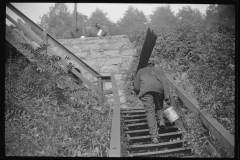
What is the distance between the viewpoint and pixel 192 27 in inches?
324

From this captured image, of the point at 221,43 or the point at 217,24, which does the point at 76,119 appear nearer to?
the point at 221,43

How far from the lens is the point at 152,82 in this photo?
395 cm

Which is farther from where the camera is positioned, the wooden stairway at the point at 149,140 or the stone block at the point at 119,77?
the stone block at the point at 119,77

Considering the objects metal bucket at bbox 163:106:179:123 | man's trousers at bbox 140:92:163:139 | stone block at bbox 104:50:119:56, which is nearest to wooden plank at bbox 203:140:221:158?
metal bucket at bbox 163:106:179:123

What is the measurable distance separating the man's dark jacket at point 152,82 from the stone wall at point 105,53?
3489 mm

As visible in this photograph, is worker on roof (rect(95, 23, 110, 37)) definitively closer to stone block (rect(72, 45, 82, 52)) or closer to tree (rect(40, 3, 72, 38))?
stone block (rect(72, 45, 82, 52))

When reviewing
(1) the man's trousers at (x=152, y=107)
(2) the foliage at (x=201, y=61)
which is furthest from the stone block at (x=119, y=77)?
(1) the man's trousers at (x=152, y=107)

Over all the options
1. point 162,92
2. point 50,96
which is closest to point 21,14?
point 50,96

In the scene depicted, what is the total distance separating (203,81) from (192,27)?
12.4ft

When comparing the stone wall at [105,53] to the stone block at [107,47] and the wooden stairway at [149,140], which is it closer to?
the stone block at [107,47]

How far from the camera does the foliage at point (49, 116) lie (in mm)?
2980

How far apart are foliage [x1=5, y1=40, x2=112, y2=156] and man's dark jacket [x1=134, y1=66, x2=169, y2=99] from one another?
1101mm

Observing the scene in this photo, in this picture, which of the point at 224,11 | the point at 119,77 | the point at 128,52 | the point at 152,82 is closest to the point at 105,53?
the point at 128,52

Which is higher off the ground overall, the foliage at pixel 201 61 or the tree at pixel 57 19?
the tree at pixel 57 19
